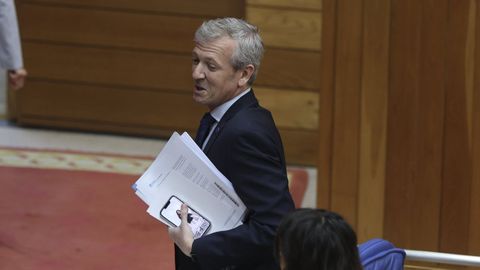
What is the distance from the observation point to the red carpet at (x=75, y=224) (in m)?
5.80

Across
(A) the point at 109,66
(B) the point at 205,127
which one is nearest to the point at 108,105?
(A) the point at 109,66

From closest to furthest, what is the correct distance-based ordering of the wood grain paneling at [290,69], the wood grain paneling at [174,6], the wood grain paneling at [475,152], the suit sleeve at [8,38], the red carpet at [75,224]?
the wood grain paneling at [475,152] → the suit sleeve at [8,38] → the red carpet at [75,224] → the wood grain paneling at [290,69] → the wood grain paneling at [174,6]

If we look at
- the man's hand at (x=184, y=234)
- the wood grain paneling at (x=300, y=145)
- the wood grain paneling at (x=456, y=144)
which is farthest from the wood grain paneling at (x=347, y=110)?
the wood grain paneling at (x=300, y=145)

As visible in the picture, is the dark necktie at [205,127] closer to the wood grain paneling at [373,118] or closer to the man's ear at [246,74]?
the man's ear at [246,74]

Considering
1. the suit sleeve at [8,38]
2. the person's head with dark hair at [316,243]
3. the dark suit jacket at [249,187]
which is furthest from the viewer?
the suit sleeve at [8,38]

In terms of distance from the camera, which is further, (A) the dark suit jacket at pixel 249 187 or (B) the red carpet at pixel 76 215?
(B) the red carpet at pixel 76 215

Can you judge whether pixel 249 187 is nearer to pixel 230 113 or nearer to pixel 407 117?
pixel 230 113

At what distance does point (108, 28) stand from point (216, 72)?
466 cm

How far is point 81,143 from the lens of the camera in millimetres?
7750

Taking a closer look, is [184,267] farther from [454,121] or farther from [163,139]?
[163,139]

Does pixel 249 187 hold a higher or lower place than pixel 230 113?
lower

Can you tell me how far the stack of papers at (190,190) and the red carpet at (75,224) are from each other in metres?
2.54

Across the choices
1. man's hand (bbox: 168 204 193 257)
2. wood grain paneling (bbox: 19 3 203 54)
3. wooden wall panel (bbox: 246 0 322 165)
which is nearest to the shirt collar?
man's hand (bbox: 168 204 193 257)

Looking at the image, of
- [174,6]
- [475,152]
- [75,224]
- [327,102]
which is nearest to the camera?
[475,152]
